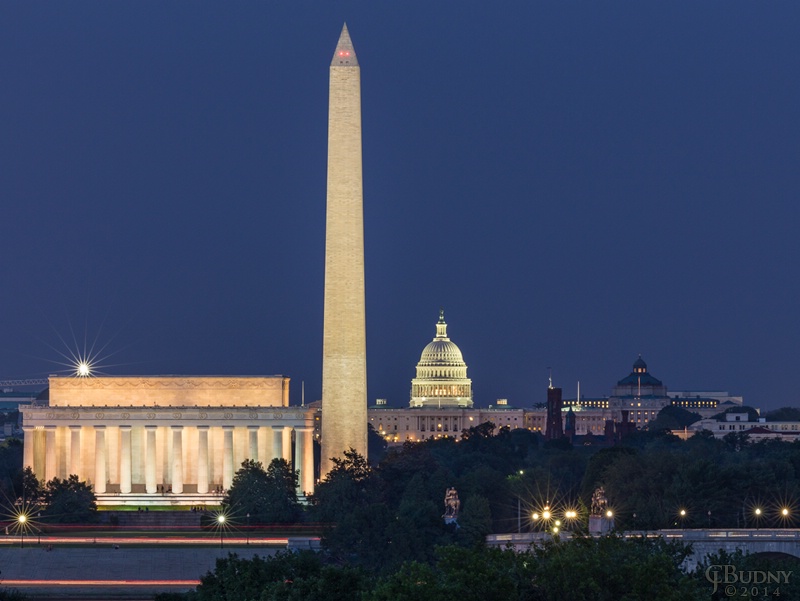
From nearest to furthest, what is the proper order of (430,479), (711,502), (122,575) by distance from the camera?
(122,575)
(711,502)
(430,479)

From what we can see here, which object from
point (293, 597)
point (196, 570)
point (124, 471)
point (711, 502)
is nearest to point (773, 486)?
point (711, 502)

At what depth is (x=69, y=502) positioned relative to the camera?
474ft

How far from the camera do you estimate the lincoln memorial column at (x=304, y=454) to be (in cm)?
16475

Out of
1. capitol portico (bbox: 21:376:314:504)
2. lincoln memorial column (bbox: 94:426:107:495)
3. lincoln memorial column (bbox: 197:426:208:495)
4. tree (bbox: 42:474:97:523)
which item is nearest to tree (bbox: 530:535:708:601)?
tree (bbox: 42:474:97:523)

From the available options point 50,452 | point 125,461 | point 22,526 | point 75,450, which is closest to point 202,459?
point 125,461

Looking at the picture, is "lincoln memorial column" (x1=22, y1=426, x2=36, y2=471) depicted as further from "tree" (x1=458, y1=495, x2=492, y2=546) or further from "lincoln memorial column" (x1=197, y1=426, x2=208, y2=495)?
"tree" (x1=458, y1=495, x2=492, y2=546)

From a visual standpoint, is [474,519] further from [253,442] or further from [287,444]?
[253,442]

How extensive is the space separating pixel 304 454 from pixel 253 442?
339cm

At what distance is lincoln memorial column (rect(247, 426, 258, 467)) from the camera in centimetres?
16450

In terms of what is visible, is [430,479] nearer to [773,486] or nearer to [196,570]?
[773,486]

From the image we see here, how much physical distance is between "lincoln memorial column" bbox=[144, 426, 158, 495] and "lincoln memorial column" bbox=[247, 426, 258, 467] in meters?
6.25

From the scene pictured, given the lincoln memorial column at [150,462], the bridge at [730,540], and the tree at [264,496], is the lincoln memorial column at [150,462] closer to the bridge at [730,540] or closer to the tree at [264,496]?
the tree at [264,496]

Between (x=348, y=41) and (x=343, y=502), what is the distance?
31.3m

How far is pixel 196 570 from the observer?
11869 centimetres
